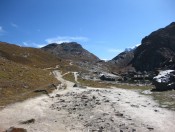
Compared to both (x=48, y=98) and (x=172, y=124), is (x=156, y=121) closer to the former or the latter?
(x=172, y=124)

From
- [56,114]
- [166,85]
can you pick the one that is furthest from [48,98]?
[166,85]

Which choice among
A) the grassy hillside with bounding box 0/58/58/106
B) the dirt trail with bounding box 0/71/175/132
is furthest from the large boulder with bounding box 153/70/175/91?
the grassy hillside with bounding box 0/58/58/106

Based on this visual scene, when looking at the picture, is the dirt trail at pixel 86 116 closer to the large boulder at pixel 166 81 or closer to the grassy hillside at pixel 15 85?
the grassy hillside at pixel 15 85

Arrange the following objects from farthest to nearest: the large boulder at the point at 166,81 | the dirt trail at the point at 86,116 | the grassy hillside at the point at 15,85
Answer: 1. the large boulder at the point at 166,81
2. the grassy hillside at the point at 15,85
3. the dirt trail at the point at 86,116

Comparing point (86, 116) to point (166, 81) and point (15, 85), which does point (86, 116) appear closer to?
point (15, 85)

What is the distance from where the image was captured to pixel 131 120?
132 ft

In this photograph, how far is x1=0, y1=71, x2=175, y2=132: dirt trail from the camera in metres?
36.9

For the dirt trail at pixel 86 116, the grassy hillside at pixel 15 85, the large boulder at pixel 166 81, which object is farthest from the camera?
the large boulder at pixel 166 81

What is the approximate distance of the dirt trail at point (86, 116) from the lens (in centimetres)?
3688

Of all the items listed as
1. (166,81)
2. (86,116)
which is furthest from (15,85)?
(166,81)

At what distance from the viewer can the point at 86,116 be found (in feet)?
141

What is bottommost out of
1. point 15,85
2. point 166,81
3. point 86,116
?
point 86,116

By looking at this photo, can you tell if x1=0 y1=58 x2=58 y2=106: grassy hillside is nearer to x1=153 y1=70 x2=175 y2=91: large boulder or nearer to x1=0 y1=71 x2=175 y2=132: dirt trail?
x1=0 y1=71 x2=175 y2=132: dirt trail

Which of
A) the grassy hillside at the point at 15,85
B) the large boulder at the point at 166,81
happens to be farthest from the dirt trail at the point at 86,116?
the large boulder at the point at 166,81
